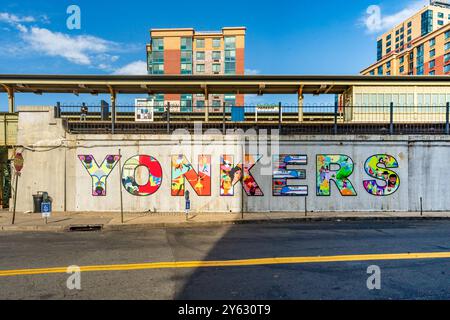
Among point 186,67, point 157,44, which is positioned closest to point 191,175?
point 186,67

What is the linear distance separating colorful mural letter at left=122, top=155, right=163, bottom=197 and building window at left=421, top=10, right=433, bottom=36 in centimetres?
13218

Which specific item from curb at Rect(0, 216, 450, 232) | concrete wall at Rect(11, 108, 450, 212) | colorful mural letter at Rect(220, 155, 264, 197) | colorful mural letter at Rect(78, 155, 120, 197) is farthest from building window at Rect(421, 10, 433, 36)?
colorful mural letter at Rect(78, 155, 120, 197)

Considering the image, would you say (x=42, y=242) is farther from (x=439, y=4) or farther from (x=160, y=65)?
(x=439, y=4)

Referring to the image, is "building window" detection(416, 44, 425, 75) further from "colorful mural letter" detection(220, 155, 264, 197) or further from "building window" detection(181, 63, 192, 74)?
"colorful mural letter" detection(220, 155, 264, 197)

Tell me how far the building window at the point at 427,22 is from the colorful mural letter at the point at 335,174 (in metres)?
127

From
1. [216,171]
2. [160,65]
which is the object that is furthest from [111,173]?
[160,65]

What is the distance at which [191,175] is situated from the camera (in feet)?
47.1

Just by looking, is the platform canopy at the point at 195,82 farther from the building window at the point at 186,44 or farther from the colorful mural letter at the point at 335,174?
the building window at the point at 186,44

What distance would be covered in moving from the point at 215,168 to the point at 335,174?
18.3 feet

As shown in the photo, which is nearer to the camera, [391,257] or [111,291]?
[111,291]

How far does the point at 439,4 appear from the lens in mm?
122750

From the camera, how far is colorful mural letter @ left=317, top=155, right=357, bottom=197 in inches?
563

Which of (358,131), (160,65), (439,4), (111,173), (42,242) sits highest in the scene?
(439,4)
